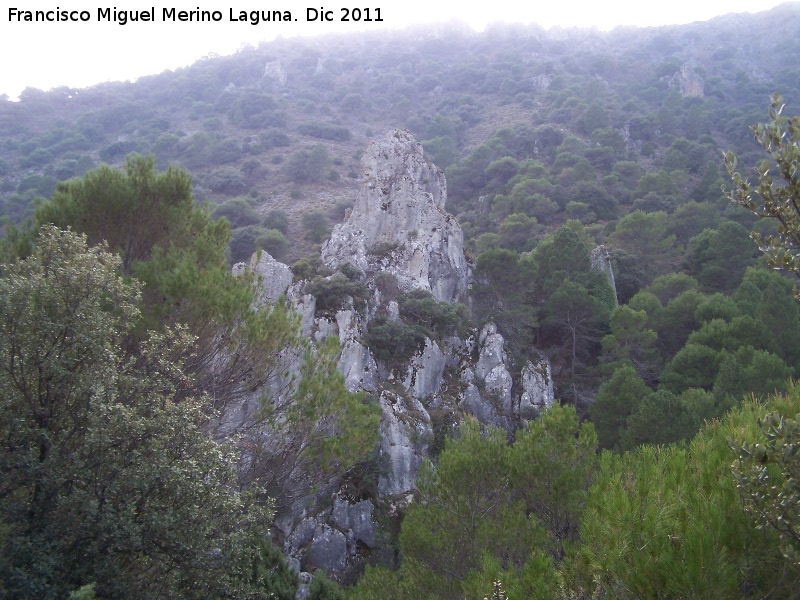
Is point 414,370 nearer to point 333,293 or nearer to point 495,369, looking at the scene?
point 495,369

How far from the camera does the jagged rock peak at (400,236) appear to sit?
26125 mm

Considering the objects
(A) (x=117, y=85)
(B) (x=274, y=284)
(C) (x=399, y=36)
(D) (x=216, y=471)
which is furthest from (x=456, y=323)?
(C) (x=399, y=36)

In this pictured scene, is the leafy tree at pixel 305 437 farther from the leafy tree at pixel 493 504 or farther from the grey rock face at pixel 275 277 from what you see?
the grey rock face at pixel 275 277

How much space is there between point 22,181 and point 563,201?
A: 133ft

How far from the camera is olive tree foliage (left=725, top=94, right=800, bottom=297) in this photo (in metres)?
3.84

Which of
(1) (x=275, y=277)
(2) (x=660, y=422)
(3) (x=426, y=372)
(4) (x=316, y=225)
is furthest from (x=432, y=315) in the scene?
(4) (x=316, y=225)

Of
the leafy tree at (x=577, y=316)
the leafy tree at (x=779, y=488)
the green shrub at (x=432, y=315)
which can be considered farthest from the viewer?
the leafy tree at (x=577, y=316)

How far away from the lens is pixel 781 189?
13.0 ft

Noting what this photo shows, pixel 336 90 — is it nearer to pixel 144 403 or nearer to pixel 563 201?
pixel 563 201

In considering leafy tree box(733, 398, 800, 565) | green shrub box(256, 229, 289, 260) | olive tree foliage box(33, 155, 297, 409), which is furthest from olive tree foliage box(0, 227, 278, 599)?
green shrub box(256, 229, 289, 260)

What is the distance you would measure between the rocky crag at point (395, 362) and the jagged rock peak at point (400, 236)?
0.18 ft

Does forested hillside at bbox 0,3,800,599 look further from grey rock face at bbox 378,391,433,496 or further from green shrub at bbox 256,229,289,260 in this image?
green shrub at bbox 256,229,289,260

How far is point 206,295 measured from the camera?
25.6 ft

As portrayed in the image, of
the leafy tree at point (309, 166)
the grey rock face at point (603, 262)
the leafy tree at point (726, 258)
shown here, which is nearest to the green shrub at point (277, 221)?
the leafy tree at point (309, 166)
